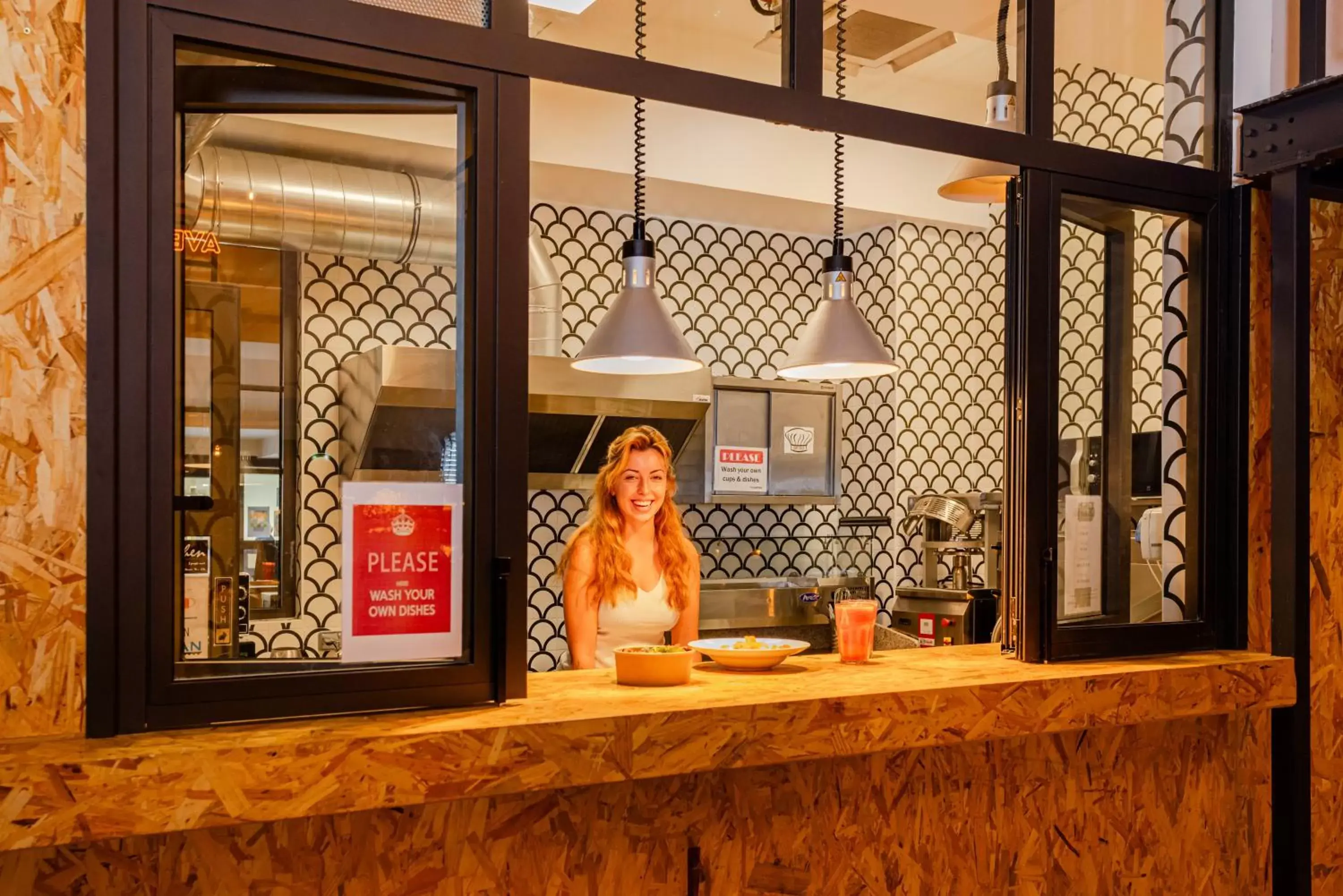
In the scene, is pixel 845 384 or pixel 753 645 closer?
pixel 753 645

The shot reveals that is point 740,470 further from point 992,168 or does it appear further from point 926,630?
point 992,168

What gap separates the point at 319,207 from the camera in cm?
407

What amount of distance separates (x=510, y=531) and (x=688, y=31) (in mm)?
3234

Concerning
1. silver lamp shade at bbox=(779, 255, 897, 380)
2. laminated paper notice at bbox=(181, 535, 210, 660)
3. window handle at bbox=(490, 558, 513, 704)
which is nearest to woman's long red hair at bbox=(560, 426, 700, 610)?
silver lamp shade at bbox=(779, 255, 897, 380)

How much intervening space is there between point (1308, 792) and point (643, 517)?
2085mm

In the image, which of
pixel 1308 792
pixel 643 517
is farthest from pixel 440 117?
pixel 1308 792

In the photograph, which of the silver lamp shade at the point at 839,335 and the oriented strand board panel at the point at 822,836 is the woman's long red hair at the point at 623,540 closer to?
the silver lamp shade at the point at 839,335

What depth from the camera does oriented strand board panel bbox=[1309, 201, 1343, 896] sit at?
9.50 ft

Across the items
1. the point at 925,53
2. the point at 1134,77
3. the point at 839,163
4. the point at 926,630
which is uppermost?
the point at 925,53

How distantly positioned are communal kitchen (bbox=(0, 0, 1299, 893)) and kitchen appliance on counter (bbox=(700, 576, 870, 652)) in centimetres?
165

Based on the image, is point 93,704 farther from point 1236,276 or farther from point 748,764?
point 1236,276

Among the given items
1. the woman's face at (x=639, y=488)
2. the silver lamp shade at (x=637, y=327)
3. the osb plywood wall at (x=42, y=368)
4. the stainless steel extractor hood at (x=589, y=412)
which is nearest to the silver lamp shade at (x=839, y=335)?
the silver lamp shade at (x=637, y=327)

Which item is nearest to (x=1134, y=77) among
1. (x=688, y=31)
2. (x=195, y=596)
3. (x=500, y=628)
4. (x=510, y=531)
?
(x=688, y=31)

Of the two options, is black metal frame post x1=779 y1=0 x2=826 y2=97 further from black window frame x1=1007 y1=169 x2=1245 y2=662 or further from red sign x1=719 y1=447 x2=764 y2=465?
red sign x1=719 y1=447 x2=764 y2=465
